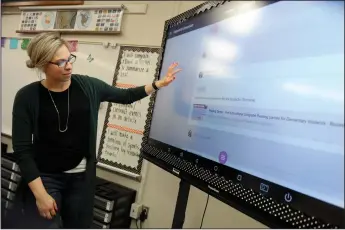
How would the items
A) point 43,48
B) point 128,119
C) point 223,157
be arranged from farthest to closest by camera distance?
1. point 128,119
2. point 43,48
3. point 223,157

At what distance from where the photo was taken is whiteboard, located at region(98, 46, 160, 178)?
1567 mm

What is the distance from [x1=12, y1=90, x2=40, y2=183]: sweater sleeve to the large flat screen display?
20.8 inches

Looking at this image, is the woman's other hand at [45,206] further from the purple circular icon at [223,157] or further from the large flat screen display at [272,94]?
the purple circular icon at [223,157]

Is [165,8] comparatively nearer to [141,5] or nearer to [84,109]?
[141,5]

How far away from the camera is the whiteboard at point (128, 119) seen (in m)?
1.57

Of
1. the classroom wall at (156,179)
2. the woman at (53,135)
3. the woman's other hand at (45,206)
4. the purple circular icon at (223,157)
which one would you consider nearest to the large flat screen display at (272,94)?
the purple circular icon at (223,157)

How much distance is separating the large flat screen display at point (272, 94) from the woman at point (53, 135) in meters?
0.37

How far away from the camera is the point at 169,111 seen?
1.07 metres

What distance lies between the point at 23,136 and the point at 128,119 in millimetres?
681

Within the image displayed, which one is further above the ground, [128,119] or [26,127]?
[128,119]

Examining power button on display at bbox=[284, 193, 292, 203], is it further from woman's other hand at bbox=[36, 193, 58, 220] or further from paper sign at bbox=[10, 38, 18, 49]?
paper sign at bbox=[10, 38, 18, 49]

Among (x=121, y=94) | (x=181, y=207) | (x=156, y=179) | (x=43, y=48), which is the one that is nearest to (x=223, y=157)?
(x=181, y=207)

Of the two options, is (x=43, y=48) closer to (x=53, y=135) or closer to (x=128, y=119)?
(x=53, y=135)

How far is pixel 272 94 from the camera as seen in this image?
25.3 inches
